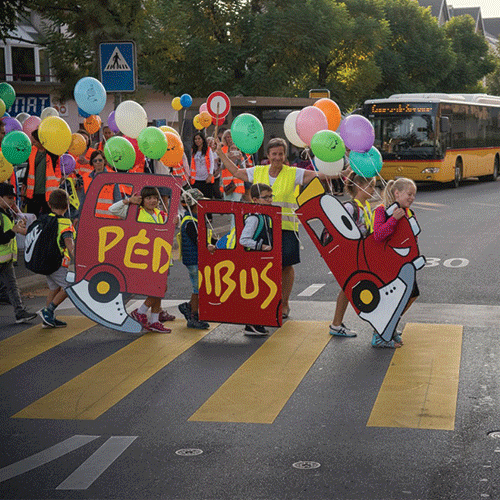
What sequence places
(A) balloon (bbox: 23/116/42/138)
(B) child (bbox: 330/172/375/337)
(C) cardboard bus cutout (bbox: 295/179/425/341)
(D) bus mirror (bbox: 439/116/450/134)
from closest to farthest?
(C) cardboard bus cutout (bbox: 295/179/425/341)
(B) child (bbox: 330/172/375/337)
(A) balloon (bbox: 23/116/42/138)
(D) bus mirror (bbox: 439/116/450/134)

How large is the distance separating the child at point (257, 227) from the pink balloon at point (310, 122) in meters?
0.92

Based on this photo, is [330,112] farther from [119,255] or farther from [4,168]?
[4,168]

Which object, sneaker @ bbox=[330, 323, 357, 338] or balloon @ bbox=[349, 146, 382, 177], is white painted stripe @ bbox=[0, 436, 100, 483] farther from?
balloon @ bbox=[349, 146, 382, 177]

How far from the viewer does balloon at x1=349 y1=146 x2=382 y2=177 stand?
8.77m

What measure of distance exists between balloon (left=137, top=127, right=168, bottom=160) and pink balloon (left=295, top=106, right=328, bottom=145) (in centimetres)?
137

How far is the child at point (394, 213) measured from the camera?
821cm

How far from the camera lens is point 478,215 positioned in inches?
805

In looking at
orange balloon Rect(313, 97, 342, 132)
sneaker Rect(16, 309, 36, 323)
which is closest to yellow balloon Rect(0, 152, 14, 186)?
sneaker Rect(16, 309, 36, 323)

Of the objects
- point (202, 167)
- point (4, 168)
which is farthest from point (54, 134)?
point (202, 167)

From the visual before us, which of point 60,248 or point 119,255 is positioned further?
point 60,248

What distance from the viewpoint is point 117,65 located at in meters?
12.6

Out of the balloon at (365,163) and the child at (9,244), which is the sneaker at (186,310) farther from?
the balloon at (365,163)

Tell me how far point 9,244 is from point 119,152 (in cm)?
150

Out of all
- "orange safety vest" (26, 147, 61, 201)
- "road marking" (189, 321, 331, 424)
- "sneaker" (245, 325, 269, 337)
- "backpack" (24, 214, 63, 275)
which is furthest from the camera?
"orange safety vest" (26, 147, 61, 201)
